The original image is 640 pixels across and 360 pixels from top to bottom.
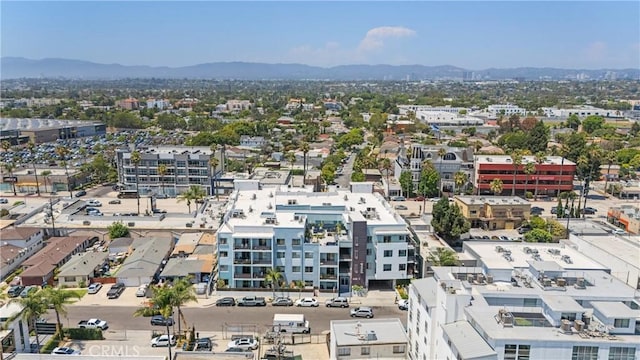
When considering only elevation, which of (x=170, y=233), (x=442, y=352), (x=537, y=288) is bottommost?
(x=170, y=233)

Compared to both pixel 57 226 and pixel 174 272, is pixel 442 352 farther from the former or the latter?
pixel 57 226

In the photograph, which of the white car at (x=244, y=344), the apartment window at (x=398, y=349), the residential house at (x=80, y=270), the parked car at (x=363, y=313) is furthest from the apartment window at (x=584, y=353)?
the residential house at (x=80, y=270)

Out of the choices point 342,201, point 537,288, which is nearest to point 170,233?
point 342,201

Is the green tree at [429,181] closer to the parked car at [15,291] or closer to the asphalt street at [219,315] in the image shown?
the asphalt street at [219,315]

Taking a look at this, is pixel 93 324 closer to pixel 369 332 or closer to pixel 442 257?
pixel 369 332

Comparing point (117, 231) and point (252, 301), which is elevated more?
point (117, 231)

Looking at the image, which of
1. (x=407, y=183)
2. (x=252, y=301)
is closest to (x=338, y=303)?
(x=252, y=301)

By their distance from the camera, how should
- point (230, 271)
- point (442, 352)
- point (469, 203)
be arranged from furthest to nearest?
point (469, 203) < point (230, 271) < point (442, 352)
